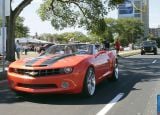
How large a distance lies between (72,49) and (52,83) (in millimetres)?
2138

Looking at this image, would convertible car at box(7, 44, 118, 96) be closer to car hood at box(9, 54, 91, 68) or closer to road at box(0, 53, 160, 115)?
car hood at box(9, 54, 91, 68)

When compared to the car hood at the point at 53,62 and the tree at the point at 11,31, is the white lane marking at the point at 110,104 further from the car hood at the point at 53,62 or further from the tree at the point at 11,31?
the tree at the point at 11,31

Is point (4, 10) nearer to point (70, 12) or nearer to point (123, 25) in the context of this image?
point (70, 12)

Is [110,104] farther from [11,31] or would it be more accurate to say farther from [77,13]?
[77,13]

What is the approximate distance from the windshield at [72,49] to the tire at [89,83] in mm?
925

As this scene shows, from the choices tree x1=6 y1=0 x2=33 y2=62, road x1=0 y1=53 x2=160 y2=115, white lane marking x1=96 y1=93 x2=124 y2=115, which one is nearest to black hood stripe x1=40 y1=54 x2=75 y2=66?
road x1=0 y1=53 x2=160 y2=115

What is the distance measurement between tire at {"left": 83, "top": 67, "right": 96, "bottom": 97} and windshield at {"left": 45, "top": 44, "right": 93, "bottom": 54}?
0.93 metres

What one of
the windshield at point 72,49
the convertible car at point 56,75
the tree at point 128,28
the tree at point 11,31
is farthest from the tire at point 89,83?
the tree at point 128,28

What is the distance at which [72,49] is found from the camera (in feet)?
34.2

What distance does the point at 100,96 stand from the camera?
9.41m

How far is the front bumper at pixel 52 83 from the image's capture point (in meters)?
8.45

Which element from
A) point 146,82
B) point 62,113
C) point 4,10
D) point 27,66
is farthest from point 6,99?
point 4,10

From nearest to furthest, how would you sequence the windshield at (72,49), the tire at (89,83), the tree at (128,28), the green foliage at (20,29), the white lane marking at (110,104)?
the white lane marking at (110,104) < the tire at (89,83) < the windshield at (72,49) < the green foliage at (20,29) < the tree at (128,28)

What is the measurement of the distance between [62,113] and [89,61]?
6.78 feet
